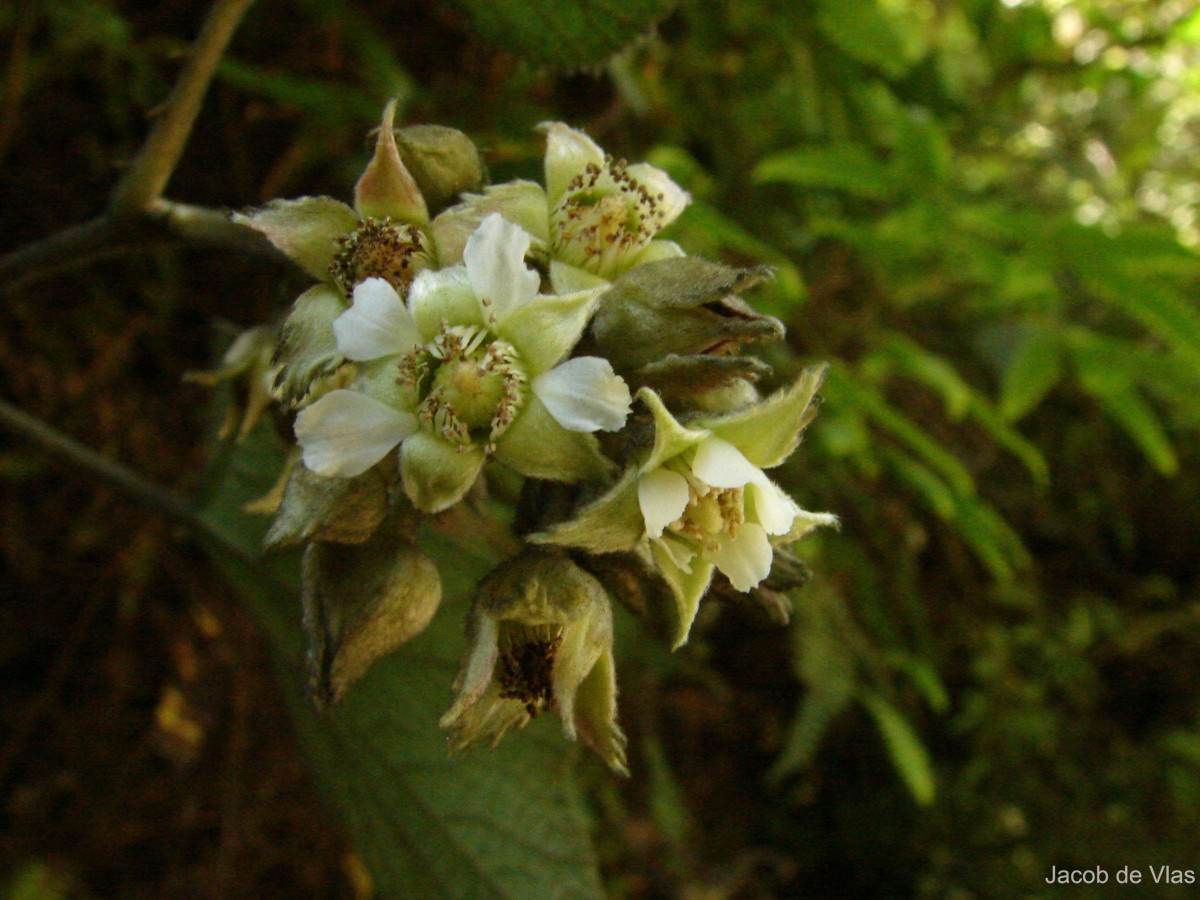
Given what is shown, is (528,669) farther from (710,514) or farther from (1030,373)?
(1030,373)

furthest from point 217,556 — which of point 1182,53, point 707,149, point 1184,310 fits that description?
point 1182,53

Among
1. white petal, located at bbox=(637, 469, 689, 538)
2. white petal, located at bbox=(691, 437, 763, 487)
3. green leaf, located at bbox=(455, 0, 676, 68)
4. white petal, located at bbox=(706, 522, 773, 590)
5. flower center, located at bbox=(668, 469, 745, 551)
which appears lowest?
white petal, located at bbox=(706, 522, 773, 590)

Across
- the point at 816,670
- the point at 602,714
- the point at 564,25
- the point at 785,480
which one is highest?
the point at 564,25

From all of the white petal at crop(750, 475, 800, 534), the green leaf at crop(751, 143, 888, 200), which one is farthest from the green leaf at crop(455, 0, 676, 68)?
the green leaf at crop(751, 143, 888, 200)

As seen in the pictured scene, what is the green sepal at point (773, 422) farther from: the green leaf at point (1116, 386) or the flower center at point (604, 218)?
the green leaf at point (1116, 386)

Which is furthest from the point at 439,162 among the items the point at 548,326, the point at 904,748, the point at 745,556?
the point at 904,748

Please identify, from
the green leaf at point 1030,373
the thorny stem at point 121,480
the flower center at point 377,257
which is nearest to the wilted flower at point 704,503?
the flower center at point 377,257

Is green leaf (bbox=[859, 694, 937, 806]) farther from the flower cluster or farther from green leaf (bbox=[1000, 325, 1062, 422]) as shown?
the flower cluster

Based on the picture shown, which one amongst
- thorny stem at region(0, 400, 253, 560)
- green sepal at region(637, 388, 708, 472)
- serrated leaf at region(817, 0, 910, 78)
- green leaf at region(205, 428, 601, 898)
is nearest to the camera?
green sepal at region(637, 388, 708, 472)

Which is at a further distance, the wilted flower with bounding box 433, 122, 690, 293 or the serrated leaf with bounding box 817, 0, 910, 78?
the serrated leaf with bounding box 817, 0, 910, 78
